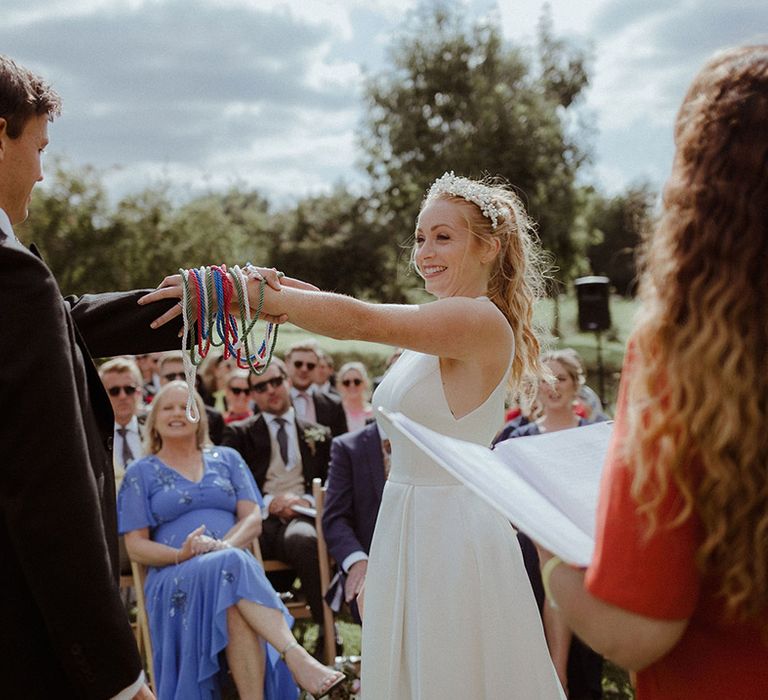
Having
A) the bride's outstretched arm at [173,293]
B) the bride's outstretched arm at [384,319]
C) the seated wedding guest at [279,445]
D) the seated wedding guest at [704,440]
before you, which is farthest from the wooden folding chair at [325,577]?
the seated wedding guest at [704,440]

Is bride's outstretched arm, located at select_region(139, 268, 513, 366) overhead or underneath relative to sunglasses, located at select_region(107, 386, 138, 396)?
overhead

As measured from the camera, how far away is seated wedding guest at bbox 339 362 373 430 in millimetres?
8844

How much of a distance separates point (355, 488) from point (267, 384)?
204cm

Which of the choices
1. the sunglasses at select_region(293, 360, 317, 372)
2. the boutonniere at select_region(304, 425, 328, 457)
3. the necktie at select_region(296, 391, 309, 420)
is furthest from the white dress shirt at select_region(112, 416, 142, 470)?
the sunglasses at select_region(293, 360, 317, 372)

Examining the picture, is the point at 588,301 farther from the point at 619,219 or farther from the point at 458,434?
the point at 619,219

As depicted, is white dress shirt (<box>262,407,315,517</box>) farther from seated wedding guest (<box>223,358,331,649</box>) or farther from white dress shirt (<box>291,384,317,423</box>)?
white dress shirt (<box>291,384,317,423</box>)

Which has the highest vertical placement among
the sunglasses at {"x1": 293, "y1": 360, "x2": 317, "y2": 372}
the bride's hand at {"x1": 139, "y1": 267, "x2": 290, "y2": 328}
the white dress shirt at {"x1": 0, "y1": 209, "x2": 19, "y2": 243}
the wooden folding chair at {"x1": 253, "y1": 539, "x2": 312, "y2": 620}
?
the white dress shirt at {"x1": 0, "y1": 209, "x2": 19, "y2": 243}

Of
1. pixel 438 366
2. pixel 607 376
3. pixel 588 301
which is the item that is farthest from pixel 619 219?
pixel 438 366

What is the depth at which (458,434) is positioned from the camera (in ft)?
9.45

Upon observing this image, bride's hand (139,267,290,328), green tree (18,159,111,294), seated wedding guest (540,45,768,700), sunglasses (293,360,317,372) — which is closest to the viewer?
seated wedding guest (540,45,768,700)

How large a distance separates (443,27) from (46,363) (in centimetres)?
2743

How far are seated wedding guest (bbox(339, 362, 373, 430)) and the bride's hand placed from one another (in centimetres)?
628

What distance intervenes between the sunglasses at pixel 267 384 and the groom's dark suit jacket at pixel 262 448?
0.26 meters

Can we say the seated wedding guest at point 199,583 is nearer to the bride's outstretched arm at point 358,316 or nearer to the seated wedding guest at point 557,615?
the seated wedding guest at point 557,615
